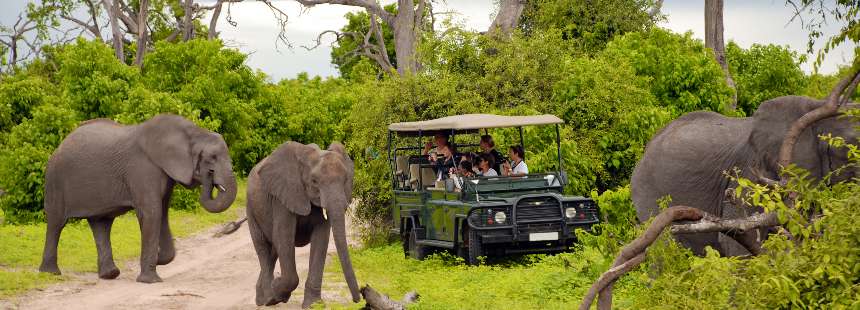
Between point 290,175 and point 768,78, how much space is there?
87.8ft

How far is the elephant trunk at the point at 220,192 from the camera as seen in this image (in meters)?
16.5

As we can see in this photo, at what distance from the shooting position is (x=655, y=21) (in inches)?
1505

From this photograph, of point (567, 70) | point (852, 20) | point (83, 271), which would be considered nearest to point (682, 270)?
point (852, 20)

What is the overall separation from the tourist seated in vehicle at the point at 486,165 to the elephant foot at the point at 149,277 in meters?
4.35

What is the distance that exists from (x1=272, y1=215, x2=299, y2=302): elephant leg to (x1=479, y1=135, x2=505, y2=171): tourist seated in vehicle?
4.81m

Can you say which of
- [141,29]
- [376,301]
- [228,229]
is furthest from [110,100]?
[376,301]

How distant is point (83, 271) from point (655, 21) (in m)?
24.3

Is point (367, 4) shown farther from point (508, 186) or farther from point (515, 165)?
point (508, 186)

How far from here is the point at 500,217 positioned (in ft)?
50.1

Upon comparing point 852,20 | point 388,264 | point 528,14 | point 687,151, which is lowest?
point 388,264

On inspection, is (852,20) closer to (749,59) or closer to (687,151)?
(687,151)

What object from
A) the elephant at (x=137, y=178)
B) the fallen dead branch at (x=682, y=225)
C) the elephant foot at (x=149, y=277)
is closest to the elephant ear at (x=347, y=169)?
the elephant at (x=137, y=178)

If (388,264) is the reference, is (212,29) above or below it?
above

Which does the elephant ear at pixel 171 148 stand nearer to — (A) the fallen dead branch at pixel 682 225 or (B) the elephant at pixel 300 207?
(B) the elephant at pixel 300 207
